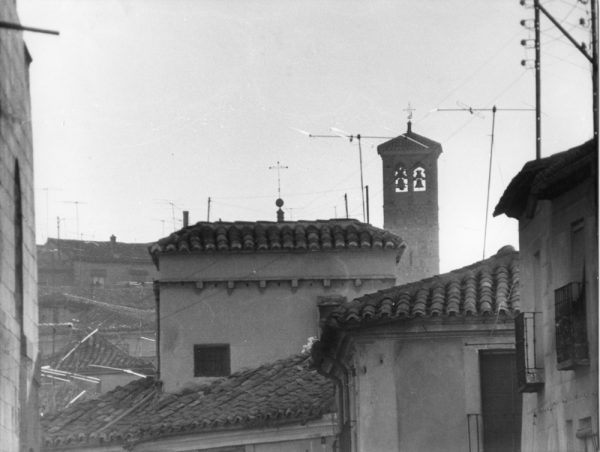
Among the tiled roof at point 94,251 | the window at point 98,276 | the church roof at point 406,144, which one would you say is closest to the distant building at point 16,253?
the church roof at point 406,144

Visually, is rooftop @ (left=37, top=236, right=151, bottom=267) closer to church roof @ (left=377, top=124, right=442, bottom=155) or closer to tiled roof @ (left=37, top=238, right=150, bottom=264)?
tiled roof @ (left=37, top=238, right=150, bottom=264)

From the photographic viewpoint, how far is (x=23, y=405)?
21.7m

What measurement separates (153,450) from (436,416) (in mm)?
8795

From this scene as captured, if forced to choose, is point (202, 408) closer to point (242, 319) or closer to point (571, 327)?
point (242, 319)

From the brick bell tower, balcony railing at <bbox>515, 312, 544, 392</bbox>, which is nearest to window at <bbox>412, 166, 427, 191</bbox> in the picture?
the brick bell tower

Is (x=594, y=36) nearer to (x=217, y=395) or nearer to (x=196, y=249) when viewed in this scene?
(x=217, y=395)

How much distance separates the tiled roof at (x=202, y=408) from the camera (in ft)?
95.6

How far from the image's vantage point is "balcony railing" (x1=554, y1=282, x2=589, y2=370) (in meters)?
17.8

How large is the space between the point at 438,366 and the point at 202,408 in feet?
27.7

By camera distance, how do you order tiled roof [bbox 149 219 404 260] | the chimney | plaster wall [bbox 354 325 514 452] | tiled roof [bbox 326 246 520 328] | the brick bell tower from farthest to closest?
the brick bell tower, the chimney, tiled roof [bbox 149 219 404 260], plaster wall [bbox 354 325 514 452], tiled roof [bbox 326 246 520 328]

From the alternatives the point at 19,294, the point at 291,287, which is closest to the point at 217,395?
the point at 291,287

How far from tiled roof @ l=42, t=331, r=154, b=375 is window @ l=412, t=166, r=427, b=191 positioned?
10335mm

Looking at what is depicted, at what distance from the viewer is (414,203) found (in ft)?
192

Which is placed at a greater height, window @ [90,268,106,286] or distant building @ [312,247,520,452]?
window @ [90,268,106,286]
